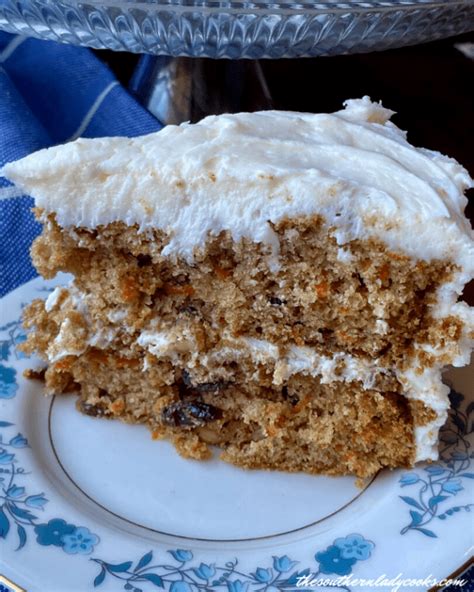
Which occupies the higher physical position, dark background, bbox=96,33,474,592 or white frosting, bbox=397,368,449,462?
white frosting, bbox=397,368,449,462

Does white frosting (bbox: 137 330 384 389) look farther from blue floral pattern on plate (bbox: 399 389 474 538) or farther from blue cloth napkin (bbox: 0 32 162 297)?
blue cloth napkin (bbox: 0 32 162 297)

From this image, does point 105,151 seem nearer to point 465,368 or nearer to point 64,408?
point 64,408

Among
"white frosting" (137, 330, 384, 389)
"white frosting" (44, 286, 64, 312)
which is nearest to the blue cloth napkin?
"white frosting" (44, 286, 64, 312)

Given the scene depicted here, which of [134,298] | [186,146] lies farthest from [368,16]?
[134,298]

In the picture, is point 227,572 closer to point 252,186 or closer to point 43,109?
point 252,186

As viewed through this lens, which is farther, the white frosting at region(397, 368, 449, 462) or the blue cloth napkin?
the blue cloth napkin

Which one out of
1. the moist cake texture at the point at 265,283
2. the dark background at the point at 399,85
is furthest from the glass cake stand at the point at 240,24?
the dark background at the point at 399,85

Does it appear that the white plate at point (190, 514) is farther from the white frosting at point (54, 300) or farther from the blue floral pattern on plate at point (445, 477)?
the white frosting at point (54, 300)
